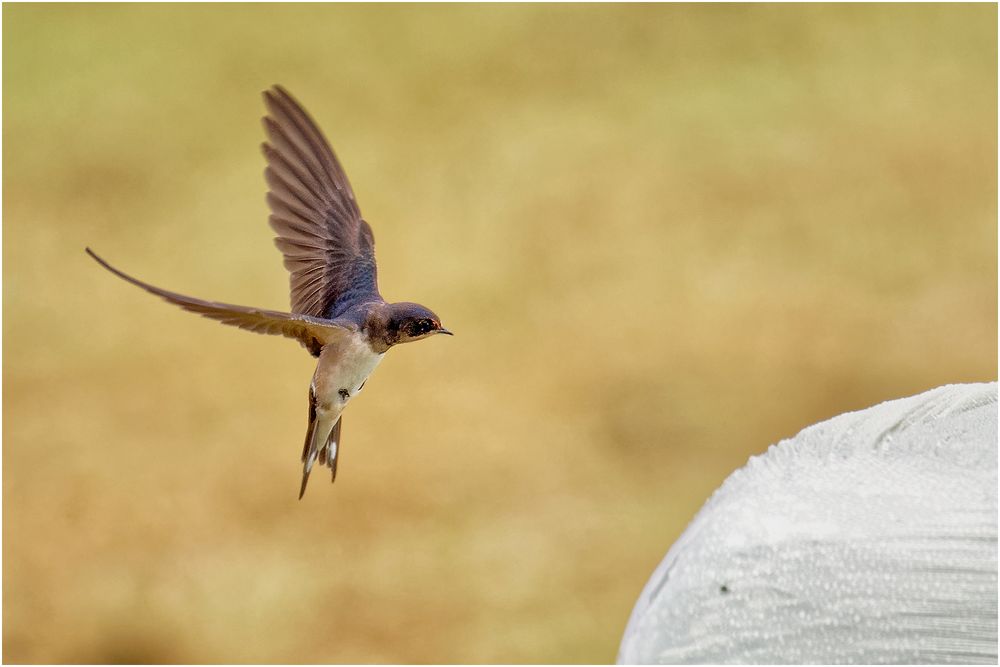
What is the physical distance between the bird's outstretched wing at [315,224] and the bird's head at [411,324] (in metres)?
0.09

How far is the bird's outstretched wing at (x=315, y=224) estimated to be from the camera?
2.07 feet

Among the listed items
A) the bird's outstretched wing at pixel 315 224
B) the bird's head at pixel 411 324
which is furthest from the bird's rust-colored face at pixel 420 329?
the bird's outstretched wing at pixel 315 224

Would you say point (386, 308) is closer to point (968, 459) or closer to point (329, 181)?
point (329, 181)

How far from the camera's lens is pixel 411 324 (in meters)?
0.55

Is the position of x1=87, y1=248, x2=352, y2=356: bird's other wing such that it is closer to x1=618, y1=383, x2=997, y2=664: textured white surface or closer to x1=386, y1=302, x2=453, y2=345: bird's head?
x1=386, y1=302, x2=453, y2=345: bird's head

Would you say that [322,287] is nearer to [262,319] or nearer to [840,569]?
[262,319]

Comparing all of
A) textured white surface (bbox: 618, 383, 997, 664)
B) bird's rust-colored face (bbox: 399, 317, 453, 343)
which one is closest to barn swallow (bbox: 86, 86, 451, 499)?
bird's rust-colored face (bbox: 399, 317, 453, 343)

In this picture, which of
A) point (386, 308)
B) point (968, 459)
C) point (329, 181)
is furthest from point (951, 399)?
point (329, 181)

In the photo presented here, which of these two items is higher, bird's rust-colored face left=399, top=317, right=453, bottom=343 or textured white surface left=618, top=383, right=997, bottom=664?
bird's rust-colored face left=399, top=317, right=453, bottom=343

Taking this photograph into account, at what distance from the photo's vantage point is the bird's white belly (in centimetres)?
57

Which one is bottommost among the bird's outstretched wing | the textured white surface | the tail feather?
the textured white surface

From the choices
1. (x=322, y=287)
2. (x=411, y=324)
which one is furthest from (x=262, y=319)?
(x=322, y=287)

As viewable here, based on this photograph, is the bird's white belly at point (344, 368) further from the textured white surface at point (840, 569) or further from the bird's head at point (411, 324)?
the textured white surface at point (840, 569)

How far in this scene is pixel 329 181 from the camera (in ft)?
2.25
